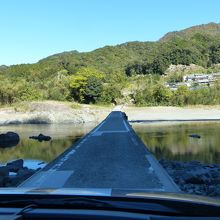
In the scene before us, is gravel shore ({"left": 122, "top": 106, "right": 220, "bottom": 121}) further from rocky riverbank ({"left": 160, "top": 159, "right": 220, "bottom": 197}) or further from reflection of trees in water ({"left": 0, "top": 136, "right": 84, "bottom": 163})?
rocky riverbank ({"left": 160, "top": 159, "right": 220, "bottom": 197})

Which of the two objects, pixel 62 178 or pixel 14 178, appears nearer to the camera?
pixel 62 178

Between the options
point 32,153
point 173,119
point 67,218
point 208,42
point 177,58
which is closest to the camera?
point 67,218

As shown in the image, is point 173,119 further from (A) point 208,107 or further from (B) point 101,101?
(B) point 101,101

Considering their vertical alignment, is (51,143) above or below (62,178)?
below

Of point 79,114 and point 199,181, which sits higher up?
point 199,181

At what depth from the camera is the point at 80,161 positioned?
14.2 m

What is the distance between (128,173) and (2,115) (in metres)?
65.6

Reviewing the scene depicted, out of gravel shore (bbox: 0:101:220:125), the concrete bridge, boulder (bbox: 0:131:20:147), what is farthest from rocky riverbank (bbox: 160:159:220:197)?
gravel shore (bbox: 0:101:220:125)

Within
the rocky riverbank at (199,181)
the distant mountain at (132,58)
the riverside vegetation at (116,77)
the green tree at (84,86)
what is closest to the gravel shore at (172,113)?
the riverside vegetation at (116,77)

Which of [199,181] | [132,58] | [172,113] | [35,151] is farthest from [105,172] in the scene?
[132,58]

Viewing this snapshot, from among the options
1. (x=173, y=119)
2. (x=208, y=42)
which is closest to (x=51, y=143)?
(x=173, y=119)

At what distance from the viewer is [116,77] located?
378ft

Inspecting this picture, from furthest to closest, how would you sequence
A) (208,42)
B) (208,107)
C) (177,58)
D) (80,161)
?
(208,42), (177,58), (208,107), (80,161)

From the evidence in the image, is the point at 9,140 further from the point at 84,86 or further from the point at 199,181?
the point at 84,86
